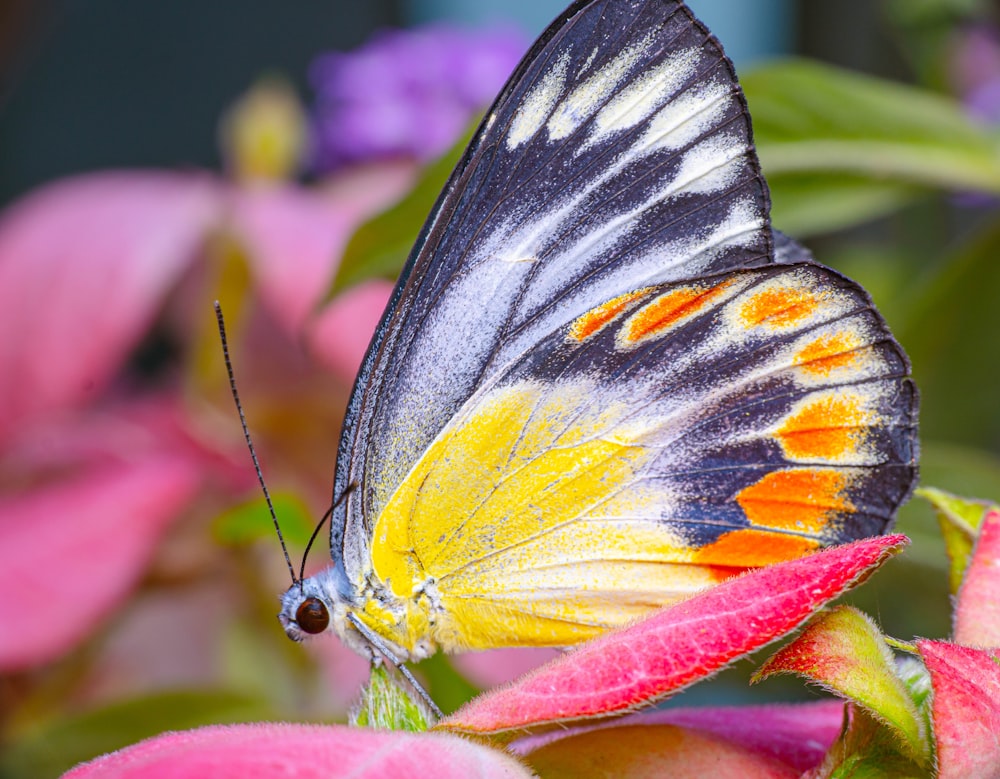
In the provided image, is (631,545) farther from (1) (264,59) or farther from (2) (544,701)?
(1) (264,59)

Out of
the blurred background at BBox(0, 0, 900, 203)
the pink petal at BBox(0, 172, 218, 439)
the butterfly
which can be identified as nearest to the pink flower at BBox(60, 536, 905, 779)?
the butterfly

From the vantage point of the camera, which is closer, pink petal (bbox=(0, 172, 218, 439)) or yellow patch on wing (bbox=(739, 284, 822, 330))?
yellow patch on wing (bbox=(739, 284, 822, 330))

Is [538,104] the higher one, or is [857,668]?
[538,104]

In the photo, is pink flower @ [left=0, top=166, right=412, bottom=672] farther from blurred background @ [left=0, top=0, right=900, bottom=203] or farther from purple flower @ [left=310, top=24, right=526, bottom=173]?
blurred background @ [left=0, top=0, right=900, bottom=203]

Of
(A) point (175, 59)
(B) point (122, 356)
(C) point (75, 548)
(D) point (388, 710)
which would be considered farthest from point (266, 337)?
(A) point (175, 59)

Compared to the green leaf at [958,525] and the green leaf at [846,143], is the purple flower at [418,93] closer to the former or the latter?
the green leaf at [846,143]

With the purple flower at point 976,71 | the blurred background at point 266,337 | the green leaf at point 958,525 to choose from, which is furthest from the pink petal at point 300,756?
the purple flower at point 976,71

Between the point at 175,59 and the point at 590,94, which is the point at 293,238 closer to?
the point at 590,94
